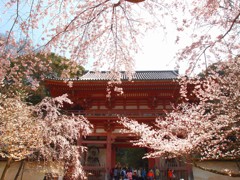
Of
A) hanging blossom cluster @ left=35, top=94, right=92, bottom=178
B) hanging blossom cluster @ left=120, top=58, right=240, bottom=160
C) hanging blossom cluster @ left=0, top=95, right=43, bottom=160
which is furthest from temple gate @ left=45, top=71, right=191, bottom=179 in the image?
hanging blossom cluster @ left=0, top=95, right=43, bottom=160

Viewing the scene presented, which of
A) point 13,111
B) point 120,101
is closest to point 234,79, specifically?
point 120,101

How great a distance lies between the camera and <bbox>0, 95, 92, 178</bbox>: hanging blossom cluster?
6727mm

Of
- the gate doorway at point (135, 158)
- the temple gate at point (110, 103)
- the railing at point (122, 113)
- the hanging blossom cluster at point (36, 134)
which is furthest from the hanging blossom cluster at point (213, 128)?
the gate doorway at point (135, 158)

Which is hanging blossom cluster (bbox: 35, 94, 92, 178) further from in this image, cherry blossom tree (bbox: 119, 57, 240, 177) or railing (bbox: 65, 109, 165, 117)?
cherry blossom tree (bbox: 119, 57, 240, 177)

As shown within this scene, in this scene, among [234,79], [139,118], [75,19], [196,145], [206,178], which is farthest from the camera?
[139,118]

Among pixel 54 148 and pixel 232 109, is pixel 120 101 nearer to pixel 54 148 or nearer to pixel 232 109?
pixel 54 148

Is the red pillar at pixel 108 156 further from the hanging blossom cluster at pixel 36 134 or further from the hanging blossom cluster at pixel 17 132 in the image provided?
the hanging blossom cluster at pixel 17 132

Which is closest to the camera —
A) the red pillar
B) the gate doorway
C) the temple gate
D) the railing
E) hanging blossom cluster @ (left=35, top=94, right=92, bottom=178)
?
hanging blossom cluster @ (left=35, top=94, right=92, bottom=178)

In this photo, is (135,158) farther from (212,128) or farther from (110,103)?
(212,128)

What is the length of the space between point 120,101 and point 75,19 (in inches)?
333

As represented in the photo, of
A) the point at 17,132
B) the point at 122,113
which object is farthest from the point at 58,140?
the point at 122,113

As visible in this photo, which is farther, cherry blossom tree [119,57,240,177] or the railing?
the railing

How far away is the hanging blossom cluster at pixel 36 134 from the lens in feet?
22.1

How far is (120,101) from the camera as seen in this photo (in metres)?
12.5
